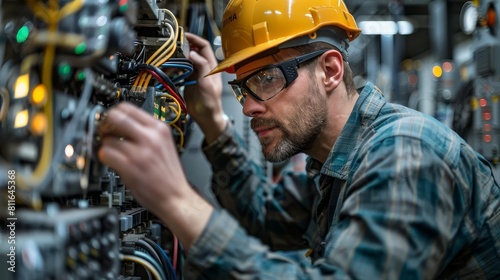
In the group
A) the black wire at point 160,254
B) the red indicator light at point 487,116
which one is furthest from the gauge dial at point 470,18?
the black wire at point 160,254

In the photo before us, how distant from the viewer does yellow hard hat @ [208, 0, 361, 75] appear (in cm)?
159

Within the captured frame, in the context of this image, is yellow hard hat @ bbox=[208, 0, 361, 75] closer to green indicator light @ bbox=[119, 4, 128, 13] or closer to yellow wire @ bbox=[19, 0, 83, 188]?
green indicator light @ bbox=[119, 4, 128, 13]

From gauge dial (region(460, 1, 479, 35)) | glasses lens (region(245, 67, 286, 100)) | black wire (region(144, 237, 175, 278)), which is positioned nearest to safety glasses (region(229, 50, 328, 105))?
glasses lens (region(245, 67, 286, 100))

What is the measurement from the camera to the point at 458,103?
4.38 m

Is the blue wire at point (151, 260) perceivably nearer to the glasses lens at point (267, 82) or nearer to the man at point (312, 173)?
the man at point (312, 173)

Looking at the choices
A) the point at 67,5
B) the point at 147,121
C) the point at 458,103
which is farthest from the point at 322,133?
the point at 458,103

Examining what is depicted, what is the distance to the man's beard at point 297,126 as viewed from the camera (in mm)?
1613

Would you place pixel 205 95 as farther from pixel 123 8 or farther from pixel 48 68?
pixel 48 68

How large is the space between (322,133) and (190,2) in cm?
99

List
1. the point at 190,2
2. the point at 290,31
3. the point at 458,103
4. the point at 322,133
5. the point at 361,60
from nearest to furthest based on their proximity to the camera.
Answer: the point at 290,31 → the point at 322,133 → the point at 190,2 → the point at 458,103 → the point at 361,60

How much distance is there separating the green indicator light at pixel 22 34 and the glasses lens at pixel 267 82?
866mm

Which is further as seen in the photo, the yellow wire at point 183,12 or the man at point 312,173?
the yellow wire at point 183,12

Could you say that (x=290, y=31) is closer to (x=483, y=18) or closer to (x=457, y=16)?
(x=483, y=18)

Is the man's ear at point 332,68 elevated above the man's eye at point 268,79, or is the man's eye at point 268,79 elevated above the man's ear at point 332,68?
the man's ear at point 332,68
